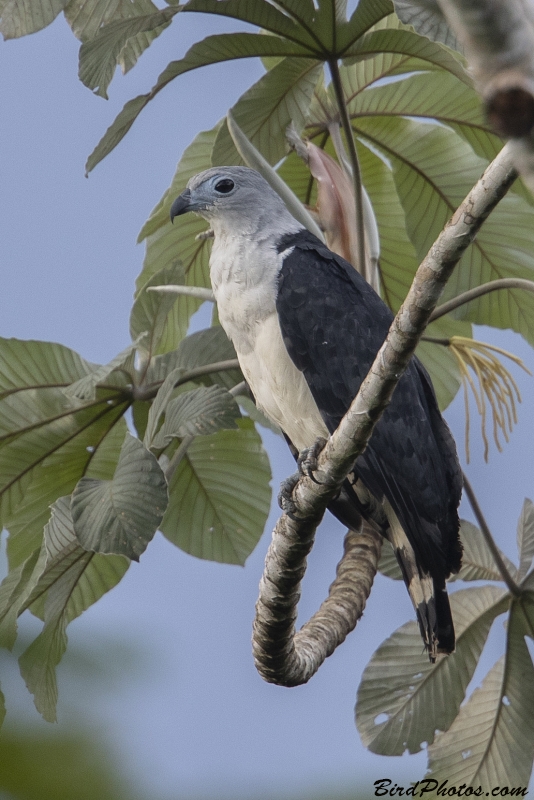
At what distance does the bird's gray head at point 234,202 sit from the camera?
3.22 meters

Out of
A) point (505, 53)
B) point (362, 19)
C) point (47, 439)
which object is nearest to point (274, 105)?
point (362, 19)

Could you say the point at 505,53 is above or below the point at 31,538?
above

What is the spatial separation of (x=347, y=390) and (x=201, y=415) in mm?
487

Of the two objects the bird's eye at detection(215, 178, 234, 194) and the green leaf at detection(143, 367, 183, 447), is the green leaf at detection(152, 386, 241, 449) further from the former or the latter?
the bird's eye at detection(215, 178, 234, 194)

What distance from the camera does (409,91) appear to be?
3.54 meters

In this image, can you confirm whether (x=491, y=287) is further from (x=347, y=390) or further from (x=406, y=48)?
(x=406, y=48)

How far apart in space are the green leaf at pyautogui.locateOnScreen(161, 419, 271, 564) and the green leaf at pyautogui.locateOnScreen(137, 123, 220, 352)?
2.19 feet

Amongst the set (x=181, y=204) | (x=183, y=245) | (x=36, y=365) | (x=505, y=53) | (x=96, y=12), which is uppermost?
(x=96, y=12)

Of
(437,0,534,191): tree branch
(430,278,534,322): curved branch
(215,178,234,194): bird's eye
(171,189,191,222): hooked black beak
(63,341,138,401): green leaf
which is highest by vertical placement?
(215,178,234,194): bird's eye

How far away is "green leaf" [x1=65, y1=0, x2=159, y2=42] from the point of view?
3441 millimetres

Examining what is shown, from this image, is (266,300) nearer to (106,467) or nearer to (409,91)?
(106,467)

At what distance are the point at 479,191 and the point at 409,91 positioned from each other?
91.0 inches

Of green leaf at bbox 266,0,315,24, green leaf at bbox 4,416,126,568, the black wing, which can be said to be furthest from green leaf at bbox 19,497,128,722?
green leaf at bbox 266,0,315,24

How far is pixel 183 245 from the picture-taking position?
3.80 meters
